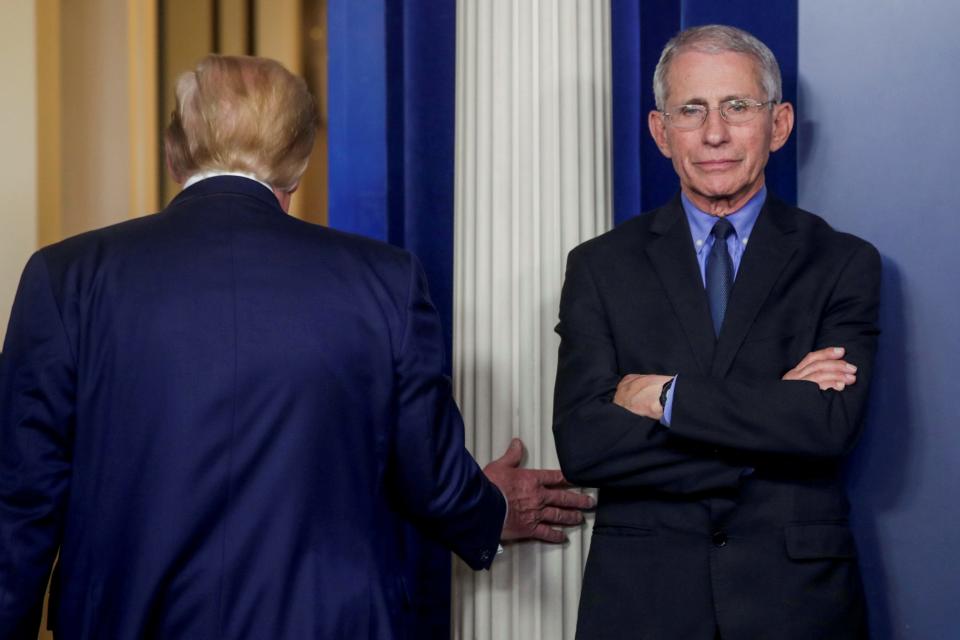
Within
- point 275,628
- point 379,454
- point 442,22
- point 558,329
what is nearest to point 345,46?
point 442,22

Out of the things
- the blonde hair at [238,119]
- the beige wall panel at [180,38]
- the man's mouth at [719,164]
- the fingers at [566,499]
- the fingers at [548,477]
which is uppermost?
the beige wall panel at [180,38]

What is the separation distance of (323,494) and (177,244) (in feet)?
1.42

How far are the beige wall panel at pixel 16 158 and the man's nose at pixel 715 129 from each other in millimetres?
1817

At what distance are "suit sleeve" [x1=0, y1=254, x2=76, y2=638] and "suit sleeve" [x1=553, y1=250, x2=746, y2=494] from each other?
→ 90 centimetres

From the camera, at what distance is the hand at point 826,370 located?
2332 millimetres

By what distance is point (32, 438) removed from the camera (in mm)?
1975

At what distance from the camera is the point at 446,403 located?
84.1 inches

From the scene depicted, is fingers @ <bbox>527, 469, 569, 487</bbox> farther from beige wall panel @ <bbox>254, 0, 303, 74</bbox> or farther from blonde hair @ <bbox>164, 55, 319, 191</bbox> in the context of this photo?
beige wall panel @ <bbox>254, 0, 303, 74</bbox>

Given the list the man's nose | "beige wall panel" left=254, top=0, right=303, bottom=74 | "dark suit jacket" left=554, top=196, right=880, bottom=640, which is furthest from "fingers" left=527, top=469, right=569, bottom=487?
"beige wall panel" left=254, top=0, right=303, bottom=74

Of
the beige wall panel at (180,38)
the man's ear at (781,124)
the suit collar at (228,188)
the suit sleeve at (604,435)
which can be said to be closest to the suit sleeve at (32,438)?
the suit collar at (228,188)

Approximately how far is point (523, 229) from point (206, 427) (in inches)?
46.5

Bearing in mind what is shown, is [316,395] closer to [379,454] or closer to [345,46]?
[379,454]

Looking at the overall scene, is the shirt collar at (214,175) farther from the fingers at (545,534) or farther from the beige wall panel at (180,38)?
the beige wall panel at (180,38)

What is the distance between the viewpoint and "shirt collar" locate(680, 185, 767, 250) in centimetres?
258
